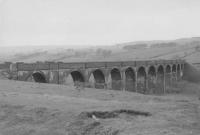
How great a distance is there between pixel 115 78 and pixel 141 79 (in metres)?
8.83

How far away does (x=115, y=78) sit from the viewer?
35.2 m

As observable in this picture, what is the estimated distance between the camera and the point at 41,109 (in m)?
11.9

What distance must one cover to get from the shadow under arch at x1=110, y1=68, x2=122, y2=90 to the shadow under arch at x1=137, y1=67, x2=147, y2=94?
24.5 ft

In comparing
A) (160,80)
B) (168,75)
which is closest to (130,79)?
(160,80)

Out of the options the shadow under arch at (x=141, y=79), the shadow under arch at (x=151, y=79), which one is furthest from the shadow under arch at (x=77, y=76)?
the shadow under arch at (x=151, y=79)

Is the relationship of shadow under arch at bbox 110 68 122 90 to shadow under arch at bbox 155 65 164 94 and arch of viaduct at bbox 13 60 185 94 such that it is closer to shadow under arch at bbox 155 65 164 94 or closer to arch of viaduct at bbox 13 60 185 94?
arch of viaduct at bbox 13 60 185 94

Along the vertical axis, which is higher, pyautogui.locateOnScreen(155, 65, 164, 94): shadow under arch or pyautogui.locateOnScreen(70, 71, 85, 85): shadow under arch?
pyautogui.locateOnScreen(70, 71, 85, 85): shadow under arch

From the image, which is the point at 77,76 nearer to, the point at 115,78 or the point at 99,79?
the point at 99,79

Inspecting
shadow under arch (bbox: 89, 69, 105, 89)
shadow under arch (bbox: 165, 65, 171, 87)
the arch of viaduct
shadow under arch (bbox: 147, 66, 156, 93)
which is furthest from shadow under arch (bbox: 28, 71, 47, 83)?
shadow under arch (bbox: 165, 65, 171, 87)

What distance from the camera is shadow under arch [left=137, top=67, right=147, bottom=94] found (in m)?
42.2

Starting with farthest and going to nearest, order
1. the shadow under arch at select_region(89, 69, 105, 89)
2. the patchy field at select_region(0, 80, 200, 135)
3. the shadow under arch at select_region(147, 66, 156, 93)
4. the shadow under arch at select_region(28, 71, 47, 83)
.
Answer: the shadow under arch at select_region(147, 66, 156, 93)
the shadow under arch at select_region(89, 69, 105, 89)
the shadow under arch at select_region(28, 71, 47, 83)
the patchy field at select_region(0, 80, 200, 135)

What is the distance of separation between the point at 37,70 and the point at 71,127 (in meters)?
14.2

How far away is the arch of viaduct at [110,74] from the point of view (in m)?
23.7

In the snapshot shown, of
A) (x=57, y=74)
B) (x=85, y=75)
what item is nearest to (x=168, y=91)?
(x=85, y=75)
